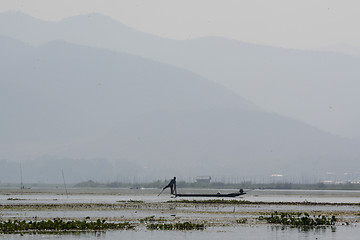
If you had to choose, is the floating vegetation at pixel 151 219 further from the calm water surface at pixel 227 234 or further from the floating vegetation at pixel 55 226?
the calm water surface at pixel 227 234

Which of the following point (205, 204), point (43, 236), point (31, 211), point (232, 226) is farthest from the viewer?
point (205, 204)

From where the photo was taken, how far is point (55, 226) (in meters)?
56.4

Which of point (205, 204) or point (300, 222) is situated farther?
point (205, 204)

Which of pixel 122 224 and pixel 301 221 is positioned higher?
pixel 301 221

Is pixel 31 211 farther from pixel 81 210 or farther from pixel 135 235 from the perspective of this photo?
pixel 135 235

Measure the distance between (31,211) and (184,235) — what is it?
2501 centimetres

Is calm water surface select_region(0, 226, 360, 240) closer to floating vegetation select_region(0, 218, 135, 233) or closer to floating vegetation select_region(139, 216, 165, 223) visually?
floating vegetation select_region(0, 218, 135, 233)

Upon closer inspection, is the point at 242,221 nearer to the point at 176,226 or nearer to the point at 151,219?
the point at 151,219

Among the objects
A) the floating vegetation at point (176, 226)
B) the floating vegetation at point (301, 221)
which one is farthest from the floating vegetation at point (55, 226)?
the floating vegetation at point (301, 221)

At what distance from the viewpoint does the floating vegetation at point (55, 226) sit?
54938 millimetres

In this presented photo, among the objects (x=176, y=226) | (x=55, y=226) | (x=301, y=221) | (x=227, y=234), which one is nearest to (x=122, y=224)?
(x=176, y=226)

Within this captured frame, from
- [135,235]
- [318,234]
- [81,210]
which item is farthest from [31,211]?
[318,234]

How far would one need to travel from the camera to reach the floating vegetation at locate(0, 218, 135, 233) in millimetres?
54938

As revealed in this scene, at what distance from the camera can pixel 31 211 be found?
7531cm
